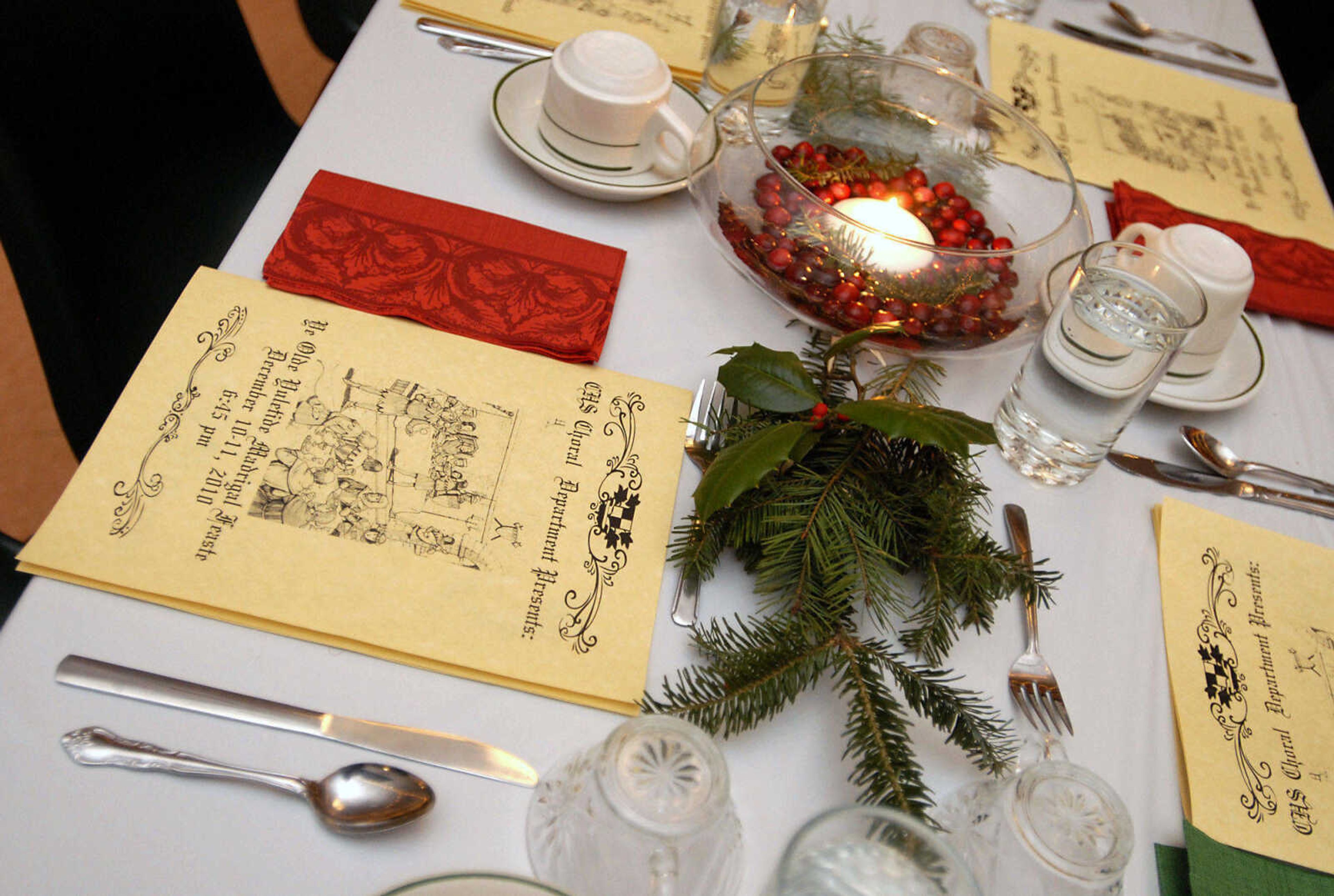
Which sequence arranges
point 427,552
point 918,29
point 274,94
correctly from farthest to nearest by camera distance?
point 274,94 → point 918,29 → point 427,552

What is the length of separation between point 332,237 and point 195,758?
1.16 ft

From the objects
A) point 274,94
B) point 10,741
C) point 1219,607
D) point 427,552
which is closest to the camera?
point 10,741

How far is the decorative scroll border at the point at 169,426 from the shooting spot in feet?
1.57

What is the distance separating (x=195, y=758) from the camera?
1.35 feet

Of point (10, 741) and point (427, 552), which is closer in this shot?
point (10, 741)

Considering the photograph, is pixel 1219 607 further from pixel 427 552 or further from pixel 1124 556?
pixel 427 552

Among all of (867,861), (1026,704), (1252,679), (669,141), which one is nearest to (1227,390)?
(1252,679)

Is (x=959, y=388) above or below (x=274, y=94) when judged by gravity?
above

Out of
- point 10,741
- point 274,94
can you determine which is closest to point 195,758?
point 10,741

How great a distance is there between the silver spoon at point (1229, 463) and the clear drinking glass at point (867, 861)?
0.49 m

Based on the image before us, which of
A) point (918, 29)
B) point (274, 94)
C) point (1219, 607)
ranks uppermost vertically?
point (918, 29)

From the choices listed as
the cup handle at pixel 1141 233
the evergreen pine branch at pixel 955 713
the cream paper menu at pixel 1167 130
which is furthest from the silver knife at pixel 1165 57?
the evergreen pine branch at pixel 955 713

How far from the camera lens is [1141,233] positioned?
2.38 feet

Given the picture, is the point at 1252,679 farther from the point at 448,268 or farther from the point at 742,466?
the point at 448,268
